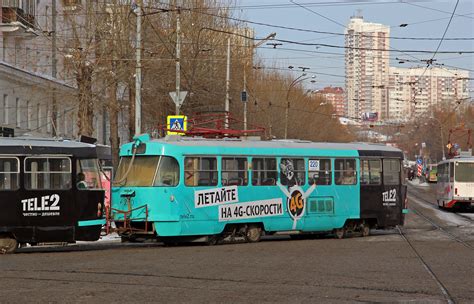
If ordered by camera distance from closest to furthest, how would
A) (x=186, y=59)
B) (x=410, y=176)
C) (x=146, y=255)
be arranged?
(x=146, y=255) → (x=186, y=59) → (x=410, y=176)

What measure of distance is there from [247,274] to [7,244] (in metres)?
6.68

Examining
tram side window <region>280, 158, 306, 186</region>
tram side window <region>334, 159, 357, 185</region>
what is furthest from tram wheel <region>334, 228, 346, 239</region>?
tram side window <region>280, 158, 306, 186</region>

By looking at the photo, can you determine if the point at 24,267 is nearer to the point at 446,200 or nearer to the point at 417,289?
the point at 417,289

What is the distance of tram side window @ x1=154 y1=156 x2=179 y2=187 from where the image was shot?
66.4 ft

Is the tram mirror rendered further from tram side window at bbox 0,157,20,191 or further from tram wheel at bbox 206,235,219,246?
tram side window at bbox 0,157,20,191

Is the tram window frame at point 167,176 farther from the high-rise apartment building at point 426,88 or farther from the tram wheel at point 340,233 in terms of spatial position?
the high-rise apartment building at point 426,88

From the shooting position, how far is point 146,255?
17.2 meters

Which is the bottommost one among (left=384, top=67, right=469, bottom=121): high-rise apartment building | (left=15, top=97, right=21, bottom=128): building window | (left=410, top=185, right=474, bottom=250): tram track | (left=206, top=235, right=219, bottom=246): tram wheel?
(left=410, top=185, right=474, bottom=250): tram track

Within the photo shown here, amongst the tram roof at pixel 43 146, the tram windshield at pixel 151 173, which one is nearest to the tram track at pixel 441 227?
the tram windshield at pixel 151 173

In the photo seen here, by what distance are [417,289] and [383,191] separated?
13.6 m

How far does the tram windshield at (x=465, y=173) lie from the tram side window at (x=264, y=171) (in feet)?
65.8

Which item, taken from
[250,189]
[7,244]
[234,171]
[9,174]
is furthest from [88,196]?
[250,189]

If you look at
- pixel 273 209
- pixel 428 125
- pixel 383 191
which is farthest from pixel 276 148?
pixel 428 125

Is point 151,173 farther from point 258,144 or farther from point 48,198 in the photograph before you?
point 258,144
